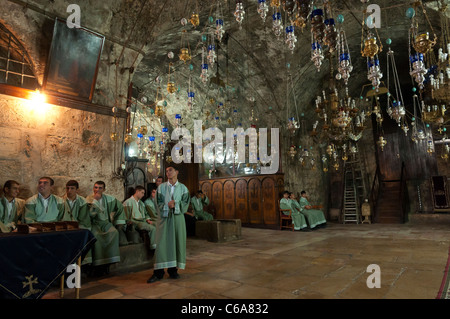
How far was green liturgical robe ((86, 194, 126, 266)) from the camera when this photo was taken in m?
4.41

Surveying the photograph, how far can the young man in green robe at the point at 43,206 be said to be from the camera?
160 inches

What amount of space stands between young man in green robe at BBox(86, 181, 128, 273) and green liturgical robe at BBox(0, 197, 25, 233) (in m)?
1.06

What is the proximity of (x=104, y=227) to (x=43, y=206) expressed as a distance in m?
1.01

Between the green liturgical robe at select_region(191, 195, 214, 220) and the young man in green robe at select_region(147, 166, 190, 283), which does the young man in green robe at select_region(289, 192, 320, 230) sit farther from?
the young man in green robe at select_region(147, 166, 190, 283)

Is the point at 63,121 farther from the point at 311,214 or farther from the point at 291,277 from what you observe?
the point at 311,214

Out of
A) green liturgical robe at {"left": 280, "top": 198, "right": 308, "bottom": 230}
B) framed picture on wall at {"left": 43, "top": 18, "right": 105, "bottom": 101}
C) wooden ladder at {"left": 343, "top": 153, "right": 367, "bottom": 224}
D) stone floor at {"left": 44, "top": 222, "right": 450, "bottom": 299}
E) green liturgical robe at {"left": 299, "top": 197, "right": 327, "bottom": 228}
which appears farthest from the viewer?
wooden ladder at {"left": 343, "top": 153, "right": 367, "bottom": 224}

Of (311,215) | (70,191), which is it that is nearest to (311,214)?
(311,215)

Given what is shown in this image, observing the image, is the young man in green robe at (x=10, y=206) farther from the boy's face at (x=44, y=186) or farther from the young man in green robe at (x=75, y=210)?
the young man in green robe at (x=75, y=210)

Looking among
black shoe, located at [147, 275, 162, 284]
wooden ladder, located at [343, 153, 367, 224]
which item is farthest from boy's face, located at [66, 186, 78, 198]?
wooden ladder, located at [343, 153, 367, 224]

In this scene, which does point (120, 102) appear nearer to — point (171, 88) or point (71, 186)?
point (171, 88)

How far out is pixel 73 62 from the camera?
5.73 meters

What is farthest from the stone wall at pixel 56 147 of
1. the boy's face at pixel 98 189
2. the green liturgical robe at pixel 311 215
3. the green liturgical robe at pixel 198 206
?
the green liturgical robe at pixel 311 215

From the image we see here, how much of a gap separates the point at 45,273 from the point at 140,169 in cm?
788

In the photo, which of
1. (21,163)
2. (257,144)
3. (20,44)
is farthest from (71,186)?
(257,144)
